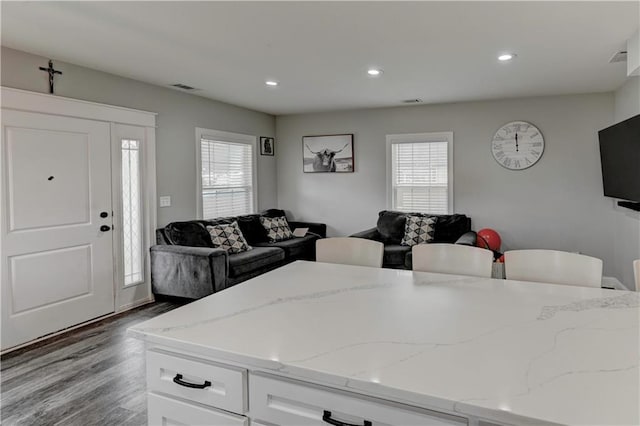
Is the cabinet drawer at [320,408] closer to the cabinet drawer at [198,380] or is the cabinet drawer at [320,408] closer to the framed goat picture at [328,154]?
the cabinet drawer at [198,380]

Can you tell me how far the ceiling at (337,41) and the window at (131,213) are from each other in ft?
2.65

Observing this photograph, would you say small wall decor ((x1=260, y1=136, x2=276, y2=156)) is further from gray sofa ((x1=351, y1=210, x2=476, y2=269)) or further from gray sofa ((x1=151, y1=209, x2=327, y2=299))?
gray sofa ((x1=351, y1=210, x2=476, y2=269))

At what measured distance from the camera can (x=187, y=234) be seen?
470 centimetres

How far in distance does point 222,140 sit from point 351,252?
3748mm

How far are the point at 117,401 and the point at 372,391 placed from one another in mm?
2191

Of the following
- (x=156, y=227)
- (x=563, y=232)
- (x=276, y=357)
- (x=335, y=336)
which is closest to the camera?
(x=276, y=357)

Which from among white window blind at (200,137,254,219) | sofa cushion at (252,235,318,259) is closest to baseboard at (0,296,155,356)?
white window blind at (200,137,254,219)

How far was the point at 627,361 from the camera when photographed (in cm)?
107

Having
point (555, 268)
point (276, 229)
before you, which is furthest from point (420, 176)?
point (555, 268)

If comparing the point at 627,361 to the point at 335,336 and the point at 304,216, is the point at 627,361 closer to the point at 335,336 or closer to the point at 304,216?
the point at 335,336

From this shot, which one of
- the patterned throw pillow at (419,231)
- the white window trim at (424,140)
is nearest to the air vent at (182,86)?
the white window trim at (424,140)

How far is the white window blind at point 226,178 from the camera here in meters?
5.58

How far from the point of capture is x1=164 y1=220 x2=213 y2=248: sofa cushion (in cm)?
466

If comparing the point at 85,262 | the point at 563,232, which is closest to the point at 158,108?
the point at 85,262
